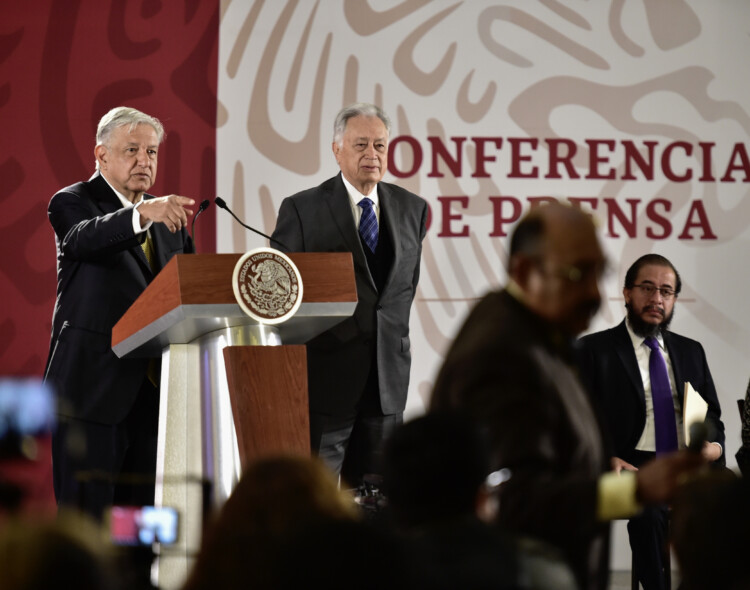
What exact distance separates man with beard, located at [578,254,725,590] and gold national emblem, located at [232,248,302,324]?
209 centimetres

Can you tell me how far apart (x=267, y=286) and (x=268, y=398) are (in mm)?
327

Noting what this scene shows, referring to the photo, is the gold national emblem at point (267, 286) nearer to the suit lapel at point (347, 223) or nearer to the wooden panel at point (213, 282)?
the wooden panel at point (213, 282)

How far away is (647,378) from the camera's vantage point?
525cm

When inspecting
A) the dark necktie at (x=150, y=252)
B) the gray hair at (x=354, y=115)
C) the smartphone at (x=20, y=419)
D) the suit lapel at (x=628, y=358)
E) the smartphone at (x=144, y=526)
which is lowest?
the smartphone at (x=144, y=526)

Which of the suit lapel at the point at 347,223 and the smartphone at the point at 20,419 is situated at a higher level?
the suit lapel at the point at 347,223

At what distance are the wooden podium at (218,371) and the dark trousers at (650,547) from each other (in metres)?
1.94

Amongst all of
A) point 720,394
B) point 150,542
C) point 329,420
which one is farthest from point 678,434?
point 150,542

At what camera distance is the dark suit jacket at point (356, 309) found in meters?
4.38

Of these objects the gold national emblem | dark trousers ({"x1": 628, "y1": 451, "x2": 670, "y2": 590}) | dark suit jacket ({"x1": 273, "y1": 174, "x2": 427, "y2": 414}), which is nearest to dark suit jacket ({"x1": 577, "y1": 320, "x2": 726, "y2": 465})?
dark trousers ({"x1": 628, "y1": 451, "x2": 670, "y2": 590})

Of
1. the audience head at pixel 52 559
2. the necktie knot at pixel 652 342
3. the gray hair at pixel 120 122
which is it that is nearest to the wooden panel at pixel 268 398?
the gray hair at pixel 120 122

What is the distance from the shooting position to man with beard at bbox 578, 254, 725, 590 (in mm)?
5047

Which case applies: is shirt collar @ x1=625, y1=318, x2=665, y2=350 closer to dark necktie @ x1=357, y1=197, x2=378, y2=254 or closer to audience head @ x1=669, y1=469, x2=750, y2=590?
dark necktie @ x1=357, y1=197, x2=378, y2=254

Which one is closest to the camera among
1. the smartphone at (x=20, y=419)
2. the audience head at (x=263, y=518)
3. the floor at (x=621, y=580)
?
the audience head at (x=263, y=518)

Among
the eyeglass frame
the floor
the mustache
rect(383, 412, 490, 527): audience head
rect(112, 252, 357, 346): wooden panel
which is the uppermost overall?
the eyeglass frame
